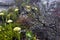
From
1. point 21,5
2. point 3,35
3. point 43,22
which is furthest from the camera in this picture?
point 21,5

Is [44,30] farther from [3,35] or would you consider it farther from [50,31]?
[3,35]

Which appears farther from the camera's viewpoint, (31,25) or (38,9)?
(38,9)

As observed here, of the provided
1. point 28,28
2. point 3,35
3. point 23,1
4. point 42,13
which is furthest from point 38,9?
point 3,35

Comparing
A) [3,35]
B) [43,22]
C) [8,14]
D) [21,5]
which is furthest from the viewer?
[21,5]

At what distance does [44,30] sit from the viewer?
2.93m

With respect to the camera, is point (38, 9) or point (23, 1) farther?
point (23, 1)

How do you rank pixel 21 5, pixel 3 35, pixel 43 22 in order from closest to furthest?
pixel 3 35 < pixel 43 22 < pixel 21 5

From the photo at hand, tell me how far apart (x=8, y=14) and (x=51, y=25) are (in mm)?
867

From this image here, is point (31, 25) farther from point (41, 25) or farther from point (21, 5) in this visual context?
point (21, 5)

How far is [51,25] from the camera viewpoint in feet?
9.91

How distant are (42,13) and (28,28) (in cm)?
56

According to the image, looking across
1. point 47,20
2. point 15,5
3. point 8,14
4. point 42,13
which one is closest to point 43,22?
point 47,20

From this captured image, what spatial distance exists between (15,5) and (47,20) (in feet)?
3.57

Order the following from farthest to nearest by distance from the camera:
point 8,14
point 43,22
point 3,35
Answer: point 8,14 → point 43,22 → point 3,35
